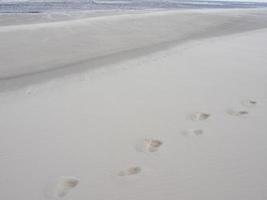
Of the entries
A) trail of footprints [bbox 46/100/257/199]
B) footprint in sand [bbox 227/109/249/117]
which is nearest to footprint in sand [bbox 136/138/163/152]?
trail of footprints [bbox 46/100/257/199]

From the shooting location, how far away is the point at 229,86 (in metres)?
4.05

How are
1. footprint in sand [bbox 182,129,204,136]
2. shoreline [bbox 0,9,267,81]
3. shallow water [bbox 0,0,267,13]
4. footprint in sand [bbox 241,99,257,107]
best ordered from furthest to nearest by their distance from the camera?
shallow water [bbox 0,0,267,13]
shoreline [bbox 0,9,267,81]
footprint in sand [bbox 241,99,257,107]
footprint in sand [bbox 182,129,204,136]

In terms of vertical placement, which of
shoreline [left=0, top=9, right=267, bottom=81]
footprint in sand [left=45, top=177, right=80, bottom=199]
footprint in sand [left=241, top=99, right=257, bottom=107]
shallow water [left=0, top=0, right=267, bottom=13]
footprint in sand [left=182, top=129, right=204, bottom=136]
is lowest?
footprint in sand [left=45, top=177, right=80, bottom=199]

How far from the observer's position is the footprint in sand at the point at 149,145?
104 inches

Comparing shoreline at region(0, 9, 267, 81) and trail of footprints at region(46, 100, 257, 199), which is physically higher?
shoreline at region(0, 9, 267, 81)

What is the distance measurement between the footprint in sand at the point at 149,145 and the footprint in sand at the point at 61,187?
2.05ft

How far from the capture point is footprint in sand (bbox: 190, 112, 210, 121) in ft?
10.4

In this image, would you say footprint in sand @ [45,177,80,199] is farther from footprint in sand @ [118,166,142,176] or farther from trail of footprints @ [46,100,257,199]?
footprint in sand @ [118,166,142,176]

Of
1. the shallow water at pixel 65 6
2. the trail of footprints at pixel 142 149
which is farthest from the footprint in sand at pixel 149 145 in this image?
the shallow water at pixel 65 6

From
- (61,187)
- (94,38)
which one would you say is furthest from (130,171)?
(94,38)

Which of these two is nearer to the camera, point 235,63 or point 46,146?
point 46,146

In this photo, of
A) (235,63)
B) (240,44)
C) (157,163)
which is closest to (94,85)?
(157,163)

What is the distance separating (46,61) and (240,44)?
162 inches

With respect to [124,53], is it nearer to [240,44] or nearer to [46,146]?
[240,44]
